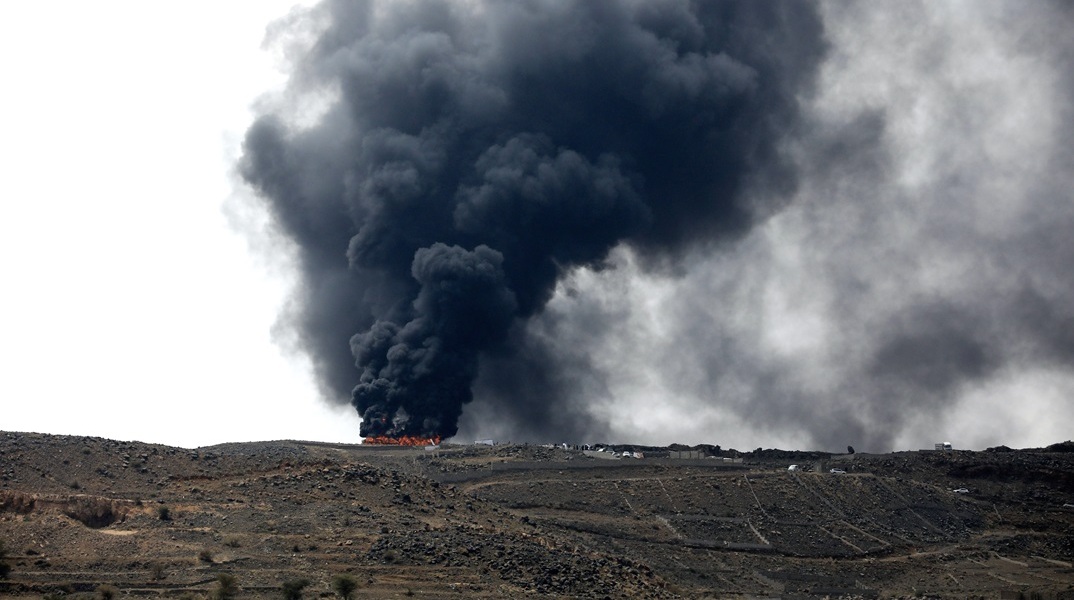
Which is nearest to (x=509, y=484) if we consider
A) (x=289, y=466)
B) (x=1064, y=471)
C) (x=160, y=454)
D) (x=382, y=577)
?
(x=289, y=466)

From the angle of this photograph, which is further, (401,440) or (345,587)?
(401,440)

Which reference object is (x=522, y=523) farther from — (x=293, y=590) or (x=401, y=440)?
(x=401, y=440)

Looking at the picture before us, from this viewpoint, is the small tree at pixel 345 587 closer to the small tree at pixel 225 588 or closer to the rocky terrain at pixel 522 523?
the rocky terrain at pixel 522 523

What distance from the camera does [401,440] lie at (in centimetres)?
9388

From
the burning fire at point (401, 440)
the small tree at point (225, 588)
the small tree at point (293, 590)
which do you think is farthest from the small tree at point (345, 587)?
the burning fire at point (401, 440)

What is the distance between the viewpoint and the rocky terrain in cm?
4853

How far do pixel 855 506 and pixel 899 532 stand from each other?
3722 millimetres

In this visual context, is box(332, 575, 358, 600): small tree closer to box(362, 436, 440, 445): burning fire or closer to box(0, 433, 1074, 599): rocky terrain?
box(0, 433, 1074, 599): rocky terrain

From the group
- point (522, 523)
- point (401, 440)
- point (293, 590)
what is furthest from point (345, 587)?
point (401, 440)

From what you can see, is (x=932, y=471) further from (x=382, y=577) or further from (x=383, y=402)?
(x=382, y=577)

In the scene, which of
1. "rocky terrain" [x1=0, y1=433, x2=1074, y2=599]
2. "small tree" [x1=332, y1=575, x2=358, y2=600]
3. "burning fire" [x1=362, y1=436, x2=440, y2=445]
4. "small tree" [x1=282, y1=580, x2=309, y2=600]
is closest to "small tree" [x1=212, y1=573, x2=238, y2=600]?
"rocky terrain" [x1=0, y1=433, x2=1074, y2=599]

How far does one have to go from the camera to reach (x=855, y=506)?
7625 cm

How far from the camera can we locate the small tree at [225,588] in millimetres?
45128

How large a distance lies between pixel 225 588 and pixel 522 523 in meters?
19.5
